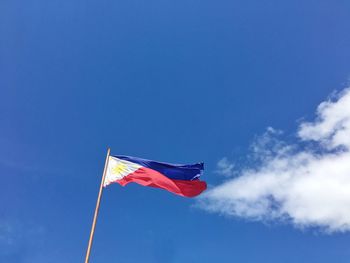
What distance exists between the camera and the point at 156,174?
2284 centimetres

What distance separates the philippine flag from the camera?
2255cm

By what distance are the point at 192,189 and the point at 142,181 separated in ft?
10.5

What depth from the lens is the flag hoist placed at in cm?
2252

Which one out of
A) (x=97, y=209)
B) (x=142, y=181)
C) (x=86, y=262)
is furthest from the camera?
(x=142, y=181)

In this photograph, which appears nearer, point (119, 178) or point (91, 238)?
point (91, 238)

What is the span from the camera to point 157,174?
22.9 meters

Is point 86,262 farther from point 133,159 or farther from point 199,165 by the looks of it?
point 199,165

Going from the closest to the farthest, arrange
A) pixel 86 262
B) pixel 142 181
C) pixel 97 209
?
pixel 86 262
pixel 97 209
pixel 142 181

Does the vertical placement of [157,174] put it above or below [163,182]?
above

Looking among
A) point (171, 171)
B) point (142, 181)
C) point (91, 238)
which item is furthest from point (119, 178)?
point (91, 238)

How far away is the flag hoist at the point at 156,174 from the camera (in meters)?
22.5

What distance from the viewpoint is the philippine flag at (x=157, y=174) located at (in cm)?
2255

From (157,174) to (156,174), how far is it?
68 mm

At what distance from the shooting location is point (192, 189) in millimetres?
23203
